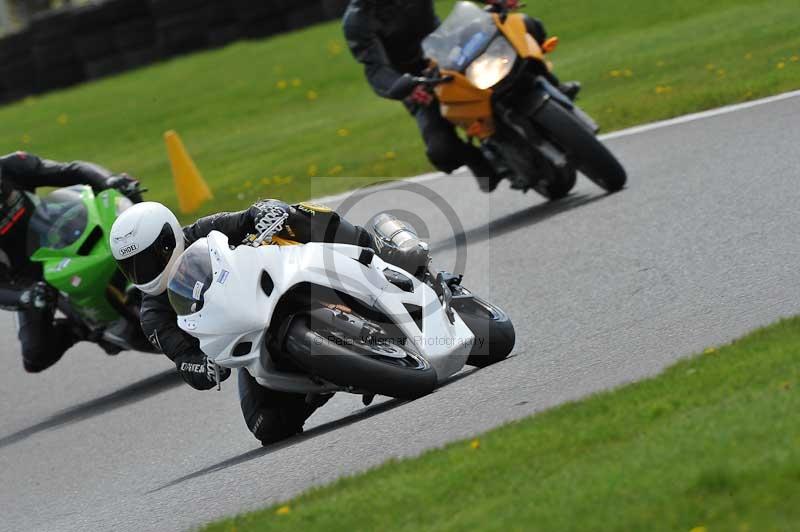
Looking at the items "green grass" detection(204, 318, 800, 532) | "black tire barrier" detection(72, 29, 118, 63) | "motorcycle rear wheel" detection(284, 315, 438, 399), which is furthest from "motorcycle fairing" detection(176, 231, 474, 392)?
"black tire barrier" detection(72, 29, 118, 63)

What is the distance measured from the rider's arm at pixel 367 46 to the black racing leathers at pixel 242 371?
392cm

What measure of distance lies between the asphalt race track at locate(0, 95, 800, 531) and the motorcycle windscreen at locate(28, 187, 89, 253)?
1.03m

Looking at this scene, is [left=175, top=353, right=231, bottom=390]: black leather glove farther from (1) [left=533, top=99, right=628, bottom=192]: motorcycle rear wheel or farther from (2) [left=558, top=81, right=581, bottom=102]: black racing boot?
(2) [left=558, top=81, right=581, bottom=102]: black racing boot

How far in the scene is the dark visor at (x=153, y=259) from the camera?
6.40m

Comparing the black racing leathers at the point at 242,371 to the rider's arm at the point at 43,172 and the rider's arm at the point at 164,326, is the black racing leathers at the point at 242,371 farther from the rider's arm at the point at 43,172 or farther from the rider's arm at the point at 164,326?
the rider's arm at the point at 43,172

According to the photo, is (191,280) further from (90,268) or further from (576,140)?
(576,140)

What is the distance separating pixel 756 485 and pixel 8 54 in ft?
68.7

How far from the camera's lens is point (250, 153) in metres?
17.2

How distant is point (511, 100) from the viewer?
9.95m

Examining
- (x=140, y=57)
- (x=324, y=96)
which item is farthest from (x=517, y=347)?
(x=140, y=57)

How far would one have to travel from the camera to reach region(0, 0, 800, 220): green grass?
13.8 metres

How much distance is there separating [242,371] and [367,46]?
447 cm

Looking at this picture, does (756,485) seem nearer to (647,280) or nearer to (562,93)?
(647,280)

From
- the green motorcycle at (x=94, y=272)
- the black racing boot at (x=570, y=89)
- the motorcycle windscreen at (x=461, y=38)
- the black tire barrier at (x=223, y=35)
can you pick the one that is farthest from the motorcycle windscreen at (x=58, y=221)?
the black tire barrier at (x=223, y=35)
